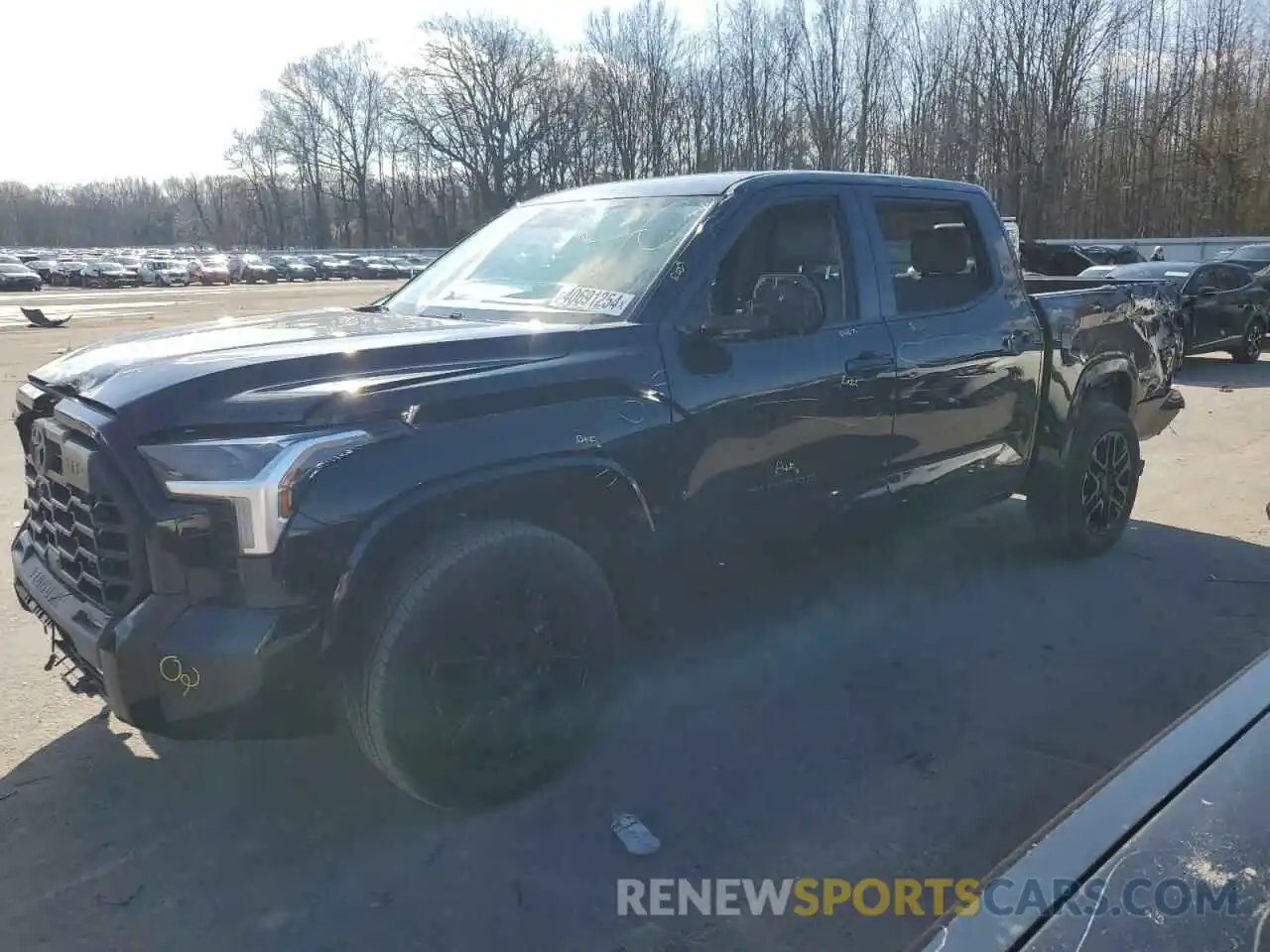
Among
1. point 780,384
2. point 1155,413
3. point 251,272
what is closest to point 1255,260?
point 1155,413

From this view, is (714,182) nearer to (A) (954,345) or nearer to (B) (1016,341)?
(A) (954,345)

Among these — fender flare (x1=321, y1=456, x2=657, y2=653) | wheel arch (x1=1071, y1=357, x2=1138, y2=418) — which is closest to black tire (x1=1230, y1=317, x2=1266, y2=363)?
wheel arch (x1=1071, y1=357, x2=1138, y2=418)

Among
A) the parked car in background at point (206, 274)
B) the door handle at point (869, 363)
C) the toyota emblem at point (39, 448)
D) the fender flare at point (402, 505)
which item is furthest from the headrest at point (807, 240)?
the parked car in background at point (206, 274)

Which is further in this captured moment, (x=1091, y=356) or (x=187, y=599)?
(x=1091, y=356)

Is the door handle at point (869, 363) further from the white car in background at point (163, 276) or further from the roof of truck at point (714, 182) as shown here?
the white car in background at point (163, 276)

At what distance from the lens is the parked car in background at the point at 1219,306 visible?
49.1 feet

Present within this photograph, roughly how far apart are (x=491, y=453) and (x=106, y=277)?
216ft

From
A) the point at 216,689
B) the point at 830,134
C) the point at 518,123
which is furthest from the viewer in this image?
the point at 518,123

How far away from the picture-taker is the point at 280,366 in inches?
113

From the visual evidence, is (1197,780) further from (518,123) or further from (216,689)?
(518,123)

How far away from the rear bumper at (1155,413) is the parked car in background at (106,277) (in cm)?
6408

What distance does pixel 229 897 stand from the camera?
2779 millimetres

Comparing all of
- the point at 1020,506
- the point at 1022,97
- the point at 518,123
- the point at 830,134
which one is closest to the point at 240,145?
the point at 518,123

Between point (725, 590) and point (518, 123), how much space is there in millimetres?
88535
